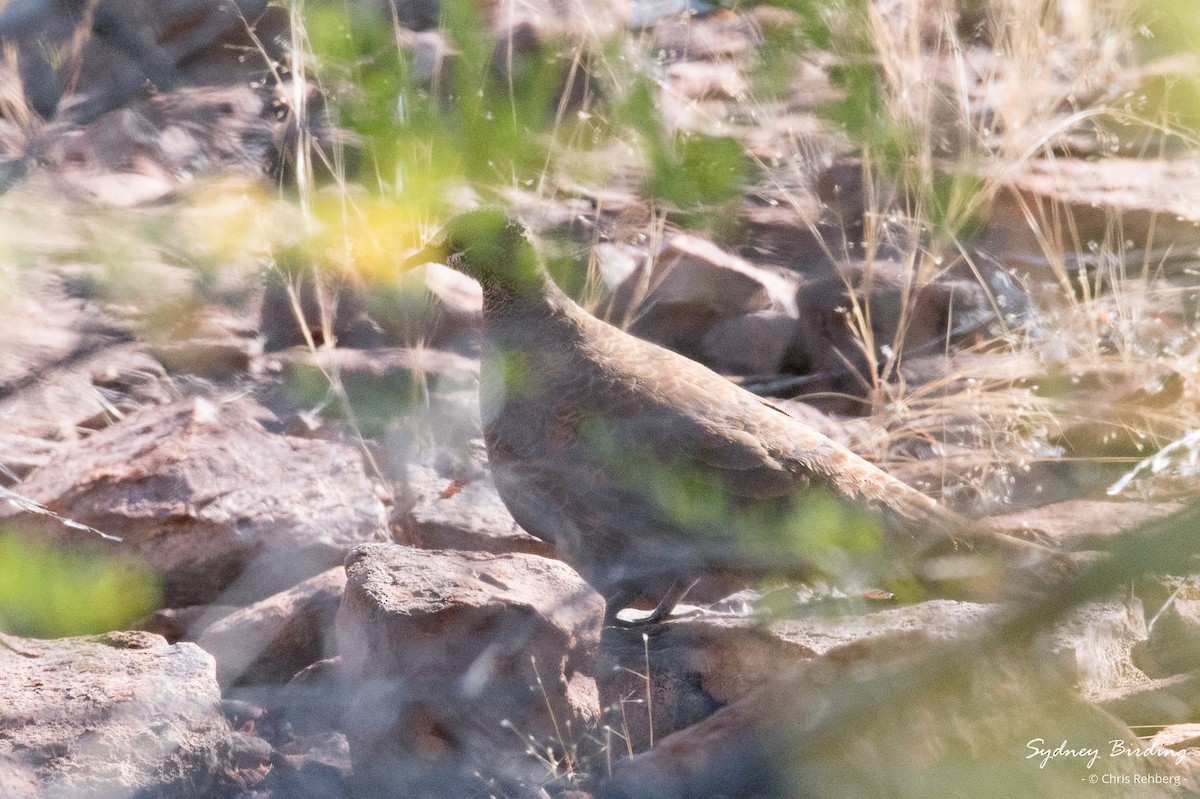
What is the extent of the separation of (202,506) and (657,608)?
1.48 meters

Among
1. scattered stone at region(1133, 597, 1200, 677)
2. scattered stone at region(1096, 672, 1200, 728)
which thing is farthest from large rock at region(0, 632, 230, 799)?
scattered stone at region(1133, 597, 1200, 677)

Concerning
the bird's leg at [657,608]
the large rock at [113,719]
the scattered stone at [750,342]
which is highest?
the large rock at [113,719]

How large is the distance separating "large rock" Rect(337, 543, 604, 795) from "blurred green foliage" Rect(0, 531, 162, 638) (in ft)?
1.89

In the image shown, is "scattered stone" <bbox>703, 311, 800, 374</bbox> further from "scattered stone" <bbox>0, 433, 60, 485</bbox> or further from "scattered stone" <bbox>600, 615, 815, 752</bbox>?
"scattered stone" <bbox>0, 433, 60, 485</bbox>

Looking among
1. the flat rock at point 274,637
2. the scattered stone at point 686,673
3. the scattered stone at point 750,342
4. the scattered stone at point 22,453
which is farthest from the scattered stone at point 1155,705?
the scattered stone at point 22,453

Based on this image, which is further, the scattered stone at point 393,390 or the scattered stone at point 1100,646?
the scattered stone at point 393,390

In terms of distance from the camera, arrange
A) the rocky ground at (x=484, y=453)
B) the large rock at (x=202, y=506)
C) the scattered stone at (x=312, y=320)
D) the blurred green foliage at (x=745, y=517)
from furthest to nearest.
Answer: the scattered stone at (x=312, y=320), the large rock at (x=202, y=506), the blurred green foliage at (x=745, y=517), the rocky ground at (x=484, y=453)

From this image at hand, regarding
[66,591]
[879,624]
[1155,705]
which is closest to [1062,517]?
[1155,705]

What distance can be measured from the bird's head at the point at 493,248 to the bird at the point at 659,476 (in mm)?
19

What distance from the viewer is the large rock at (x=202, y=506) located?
3.19m

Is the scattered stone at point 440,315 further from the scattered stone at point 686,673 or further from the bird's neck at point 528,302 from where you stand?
the scattered stone at point 686,673

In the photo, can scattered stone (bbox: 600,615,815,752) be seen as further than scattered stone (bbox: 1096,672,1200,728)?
Yes

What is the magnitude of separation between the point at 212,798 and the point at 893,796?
1492 mm

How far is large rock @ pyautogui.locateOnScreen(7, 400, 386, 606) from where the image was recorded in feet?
10.5
